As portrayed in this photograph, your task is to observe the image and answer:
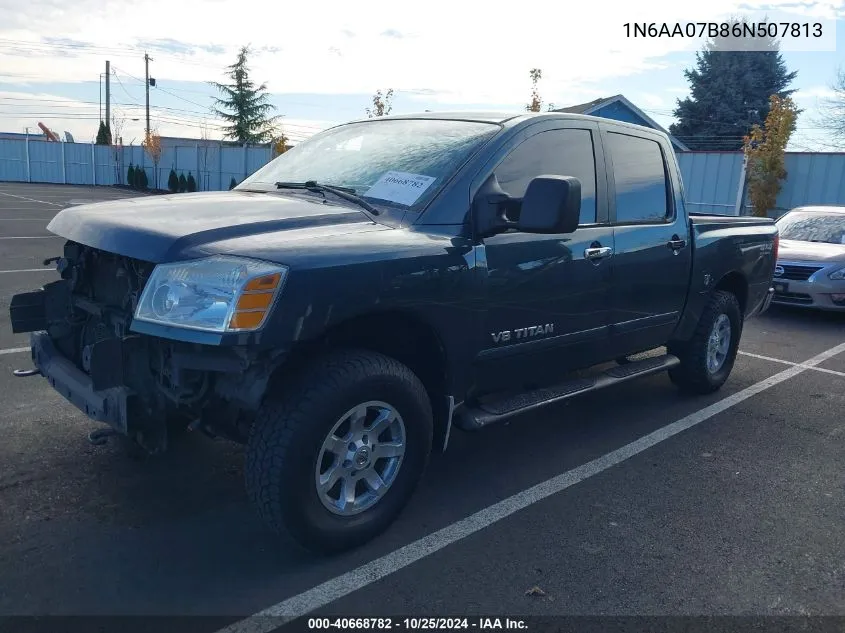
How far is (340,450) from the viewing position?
3.11m

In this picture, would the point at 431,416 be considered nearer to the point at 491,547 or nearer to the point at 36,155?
the point at 491,547

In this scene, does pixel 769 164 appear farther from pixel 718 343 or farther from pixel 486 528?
pixel 486 528

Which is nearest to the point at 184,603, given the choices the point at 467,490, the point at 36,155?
the point at 467,490

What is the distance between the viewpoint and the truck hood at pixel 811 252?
9.30m

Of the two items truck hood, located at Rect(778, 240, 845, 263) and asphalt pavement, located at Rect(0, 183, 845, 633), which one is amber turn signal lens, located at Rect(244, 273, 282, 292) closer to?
asphalt pavement, located at Rect(0, 183, 845, 633)

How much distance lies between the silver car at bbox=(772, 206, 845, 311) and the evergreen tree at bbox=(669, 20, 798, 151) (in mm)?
29266

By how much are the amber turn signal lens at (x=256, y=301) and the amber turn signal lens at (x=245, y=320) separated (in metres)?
0.02

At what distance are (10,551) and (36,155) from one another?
51.3m

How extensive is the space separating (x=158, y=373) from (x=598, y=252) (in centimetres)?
245

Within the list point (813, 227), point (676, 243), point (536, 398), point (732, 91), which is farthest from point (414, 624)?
point (732, 91)

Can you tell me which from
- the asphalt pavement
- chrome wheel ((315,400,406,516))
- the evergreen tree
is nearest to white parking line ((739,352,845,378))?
the asphalt pavement

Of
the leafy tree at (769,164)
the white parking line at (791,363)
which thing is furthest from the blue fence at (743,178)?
the white parking line at (791,363)

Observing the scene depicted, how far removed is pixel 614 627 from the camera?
2791mm

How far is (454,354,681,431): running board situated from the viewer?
3.68m
